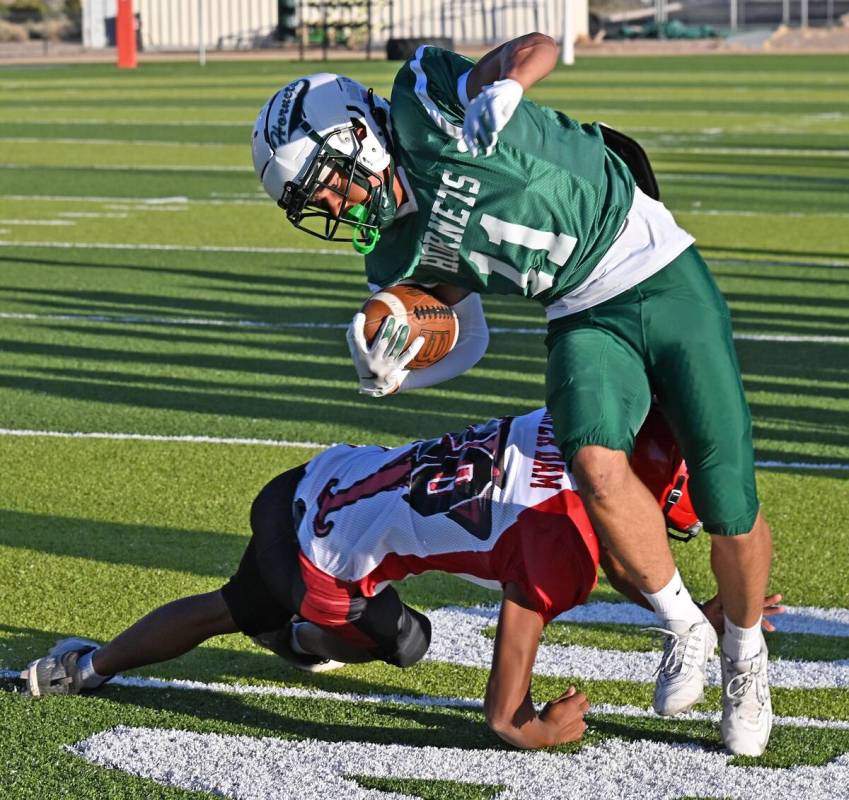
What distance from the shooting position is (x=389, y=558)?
3.68 meters

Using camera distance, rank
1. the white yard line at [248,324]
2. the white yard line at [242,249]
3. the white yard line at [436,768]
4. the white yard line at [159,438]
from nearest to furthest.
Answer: the white yard line at [436,768], the white yard line at [159,438], the white yard line at [248,324], the white yard line at [242,249]

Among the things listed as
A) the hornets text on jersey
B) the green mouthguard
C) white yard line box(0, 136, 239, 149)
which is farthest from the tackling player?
white yard line box(0, 136, 239, 149)

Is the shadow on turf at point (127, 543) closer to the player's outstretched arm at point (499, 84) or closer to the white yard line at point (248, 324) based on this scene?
the player's outstretched arm at point (499, 84)

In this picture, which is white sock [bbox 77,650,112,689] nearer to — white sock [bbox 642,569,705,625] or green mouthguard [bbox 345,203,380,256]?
green mouthguard [bbox 345,203,380,256]

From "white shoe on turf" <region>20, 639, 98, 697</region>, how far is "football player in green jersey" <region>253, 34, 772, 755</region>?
3.12ft

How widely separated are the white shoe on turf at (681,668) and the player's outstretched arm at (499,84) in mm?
1147

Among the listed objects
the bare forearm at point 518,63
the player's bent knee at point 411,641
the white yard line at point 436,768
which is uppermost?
the bare forearm at point 518,63

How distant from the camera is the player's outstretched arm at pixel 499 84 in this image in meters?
3.42

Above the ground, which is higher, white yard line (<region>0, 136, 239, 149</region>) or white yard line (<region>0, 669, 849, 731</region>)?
white yard line (<region>0, 669, 849, 731</region>)

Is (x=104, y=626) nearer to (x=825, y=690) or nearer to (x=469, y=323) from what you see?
(x=469, y=323)

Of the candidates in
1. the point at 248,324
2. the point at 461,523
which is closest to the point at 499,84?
the point at 461,523

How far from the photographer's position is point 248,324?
345 inches

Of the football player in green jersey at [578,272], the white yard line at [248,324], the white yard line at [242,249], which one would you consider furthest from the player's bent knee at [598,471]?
the white yard line at [242,249]

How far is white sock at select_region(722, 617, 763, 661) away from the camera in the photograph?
367cm
